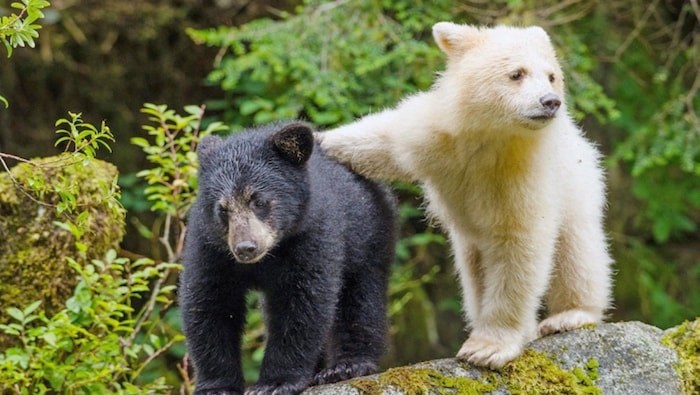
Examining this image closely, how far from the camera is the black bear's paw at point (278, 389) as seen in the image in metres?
5.04

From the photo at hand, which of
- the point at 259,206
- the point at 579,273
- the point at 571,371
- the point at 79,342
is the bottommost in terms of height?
the point at 571,371

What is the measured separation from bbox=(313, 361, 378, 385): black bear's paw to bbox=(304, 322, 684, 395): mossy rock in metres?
0.39

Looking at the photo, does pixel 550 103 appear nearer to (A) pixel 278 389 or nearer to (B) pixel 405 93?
(A) pixel 278 389

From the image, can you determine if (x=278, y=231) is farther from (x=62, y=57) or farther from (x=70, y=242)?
(x=62, y=57)

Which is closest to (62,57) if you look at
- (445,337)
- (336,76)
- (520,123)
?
(336,76)

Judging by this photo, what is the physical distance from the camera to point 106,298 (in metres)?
5.87

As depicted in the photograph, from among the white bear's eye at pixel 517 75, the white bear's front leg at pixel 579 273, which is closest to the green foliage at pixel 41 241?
the white bear's eye at pixel 517 75

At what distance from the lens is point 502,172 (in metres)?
5.61

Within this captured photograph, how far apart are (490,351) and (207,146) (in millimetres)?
1834

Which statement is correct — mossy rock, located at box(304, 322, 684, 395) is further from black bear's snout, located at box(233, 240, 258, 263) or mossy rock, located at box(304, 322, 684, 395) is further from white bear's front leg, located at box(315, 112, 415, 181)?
white bear's front leg, located at box(315, 112, 415, 181)

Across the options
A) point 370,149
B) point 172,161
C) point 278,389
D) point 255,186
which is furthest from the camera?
point 172,161

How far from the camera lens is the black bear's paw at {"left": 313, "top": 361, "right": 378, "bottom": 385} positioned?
5539mm

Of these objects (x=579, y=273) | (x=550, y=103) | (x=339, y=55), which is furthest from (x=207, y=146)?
(x=339, y=55)

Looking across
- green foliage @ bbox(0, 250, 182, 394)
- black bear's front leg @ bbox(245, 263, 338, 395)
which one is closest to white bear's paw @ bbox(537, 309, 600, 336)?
black bear's front leg @ bbox(245, 263, 338, 395)
